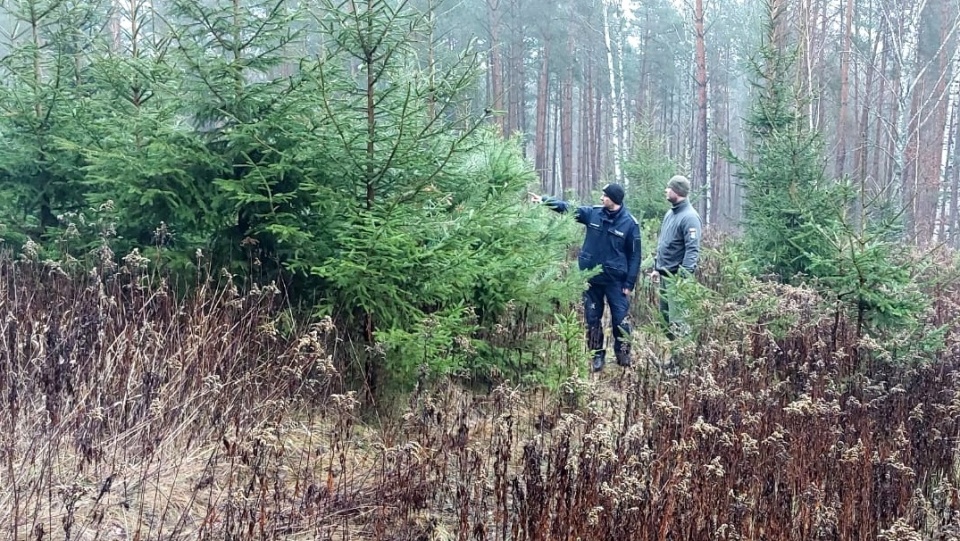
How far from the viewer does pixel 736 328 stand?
627 cm

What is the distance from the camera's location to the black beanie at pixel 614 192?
702 cm

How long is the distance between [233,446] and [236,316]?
210cm

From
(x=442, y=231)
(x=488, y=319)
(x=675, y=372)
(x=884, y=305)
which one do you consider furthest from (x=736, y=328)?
(x=442, y=231)

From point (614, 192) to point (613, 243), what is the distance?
55cm

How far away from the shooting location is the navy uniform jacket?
7.16 metres

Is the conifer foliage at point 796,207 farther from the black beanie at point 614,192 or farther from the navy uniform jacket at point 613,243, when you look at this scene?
the black beanie at point 614,192

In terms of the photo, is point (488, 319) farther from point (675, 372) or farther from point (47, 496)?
point (47, 496)

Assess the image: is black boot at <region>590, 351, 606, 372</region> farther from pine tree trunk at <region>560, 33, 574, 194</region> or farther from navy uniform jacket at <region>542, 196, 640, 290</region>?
pine tree trunk at <region>560, 33, 574, 194</region>

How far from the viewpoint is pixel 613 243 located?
7.22 metres

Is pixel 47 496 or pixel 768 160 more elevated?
pixel 768 160

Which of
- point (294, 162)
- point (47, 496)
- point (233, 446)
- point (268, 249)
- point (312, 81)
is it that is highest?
point (312, 81)

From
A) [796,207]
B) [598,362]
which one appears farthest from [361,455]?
[796,207]

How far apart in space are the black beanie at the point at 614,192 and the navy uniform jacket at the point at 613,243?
0.49ft

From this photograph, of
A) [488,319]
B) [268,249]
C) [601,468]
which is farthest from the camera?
[488,319]
